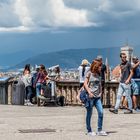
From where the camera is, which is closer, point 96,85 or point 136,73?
point 96,85

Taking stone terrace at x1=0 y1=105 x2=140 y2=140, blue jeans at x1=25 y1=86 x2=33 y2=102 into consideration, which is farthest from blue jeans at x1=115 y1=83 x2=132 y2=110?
blue jeans at x1=25 y1=86 x2=33 y2=102

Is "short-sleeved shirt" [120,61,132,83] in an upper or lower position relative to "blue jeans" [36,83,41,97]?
upper

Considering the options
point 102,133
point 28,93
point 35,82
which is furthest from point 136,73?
point 102,133

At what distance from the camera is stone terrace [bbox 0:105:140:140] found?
1378 cm

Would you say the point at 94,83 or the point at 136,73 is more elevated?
the point at 136,73

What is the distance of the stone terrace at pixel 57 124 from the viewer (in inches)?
543

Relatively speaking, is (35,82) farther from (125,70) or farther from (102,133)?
(102,133)

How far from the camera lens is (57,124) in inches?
647

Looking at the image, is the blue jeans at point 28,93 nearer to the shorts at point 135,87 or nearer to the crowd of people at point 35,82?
the crowd of people at point 35,82

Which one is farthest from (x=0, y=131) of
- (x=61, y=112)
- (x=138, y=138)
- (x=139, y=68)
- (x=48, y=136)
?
(x=139, y=68)

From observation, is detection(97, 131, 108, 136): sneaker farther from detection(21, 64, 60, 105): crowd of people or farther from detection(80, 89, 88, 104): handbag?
detection(21, 64, 60, 105): crowd of people

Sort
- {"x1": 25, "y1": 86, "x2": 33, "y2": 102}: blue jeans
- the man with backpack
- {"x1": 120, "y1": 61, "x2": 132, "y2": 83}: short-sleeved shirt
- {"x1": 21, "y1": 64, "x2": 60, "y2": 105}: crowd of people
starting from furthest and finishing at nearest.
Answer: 1. {"x1": 25, "y1": 86, "x2": 33, "y2": 102}: blue jeans
2. {"x1": 21, "y1": 64, "x2": 60, "y2": 105}: crowd of people
3. the man with backpack
4. {"x1": 120, "y1": 61, "x2": 132, "y2": 83}: short-sleeved shirt

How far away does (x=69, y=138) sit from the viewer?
43.8 feet

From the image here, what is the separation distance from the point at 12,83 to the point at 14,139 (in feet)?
43.2
